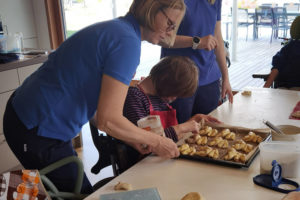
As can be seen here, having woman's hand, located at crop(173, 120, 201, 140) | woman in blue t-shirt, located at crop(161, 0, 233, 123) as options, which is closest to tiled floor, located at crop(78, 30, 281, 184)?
woman in blue t-shirt, located at crop(161, 0, 233, 123)

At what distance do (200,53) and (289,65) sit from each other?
109 centimetres

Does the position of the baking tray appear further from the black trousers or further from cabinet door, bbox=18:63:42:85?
cabinet door, bbox=18:63:42:85

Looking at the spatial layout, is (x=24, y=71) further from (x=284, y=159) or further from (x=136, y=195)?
(x=284, y=159)

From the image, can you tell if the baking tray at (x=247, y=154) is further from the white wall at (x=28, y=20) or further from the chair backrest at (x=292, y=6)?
the white wall at (x=28, y=20)

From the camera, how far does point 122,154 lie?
1.45m

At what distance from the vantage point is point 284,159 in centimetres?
116

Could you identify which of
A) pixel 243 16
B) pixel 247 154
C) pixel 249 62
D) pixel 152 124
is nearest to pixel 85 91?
pixel 152 124

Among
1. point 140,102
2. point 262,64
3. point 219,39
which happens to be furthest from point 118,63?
point 262,64

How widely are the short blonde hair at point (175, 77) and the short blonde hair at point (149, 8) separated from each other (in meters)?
0.33

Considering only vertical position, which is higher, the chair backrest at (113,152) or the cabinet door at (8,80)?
the cabinet door at (8,80)

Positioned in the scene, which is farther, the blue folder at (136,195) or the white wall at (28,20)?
the white wall at (28,20)

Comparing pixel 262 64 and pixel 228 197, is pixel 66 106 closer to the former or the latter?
pixel 228 197

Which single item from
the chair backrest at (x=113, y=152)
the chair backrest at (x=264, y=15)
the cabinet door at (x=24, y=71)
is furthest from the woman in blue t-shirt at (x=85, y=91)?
the chair backrest at (x=264, y=15)

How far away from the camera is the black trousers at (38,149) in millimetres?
1262
